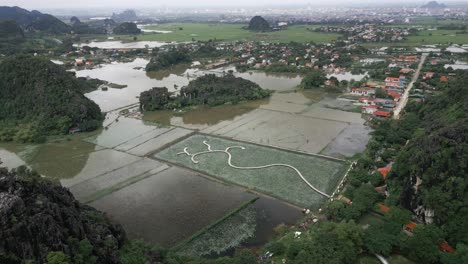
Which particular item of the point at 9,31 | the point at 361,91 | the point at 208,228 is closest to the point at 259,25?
the point at 9,31

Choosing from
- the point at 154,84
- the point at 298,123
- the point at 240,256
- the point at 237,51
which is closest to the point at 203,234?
the point at 240,256

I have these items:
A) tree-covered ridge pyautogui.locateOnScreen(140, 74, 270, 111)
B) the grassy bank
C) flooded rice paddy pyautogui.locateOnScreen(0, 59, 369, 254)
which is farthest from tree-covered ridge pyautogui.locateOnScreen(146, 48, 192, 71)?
the grassy bank

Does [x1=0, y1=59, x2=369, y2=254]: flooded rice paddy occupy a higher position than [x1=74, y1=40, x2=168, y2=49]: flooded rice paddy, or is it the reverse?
[x1=74, y1=40, x2=168, y2=49]: flooded rice paddy

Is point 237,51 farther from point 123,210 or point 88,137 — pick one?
point 123,210

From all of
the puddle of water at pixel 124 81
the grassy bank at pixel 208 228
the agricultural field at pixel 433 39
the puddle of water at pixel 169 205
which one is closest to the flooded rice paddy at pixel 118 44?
the puddle of water at pixel 124 81

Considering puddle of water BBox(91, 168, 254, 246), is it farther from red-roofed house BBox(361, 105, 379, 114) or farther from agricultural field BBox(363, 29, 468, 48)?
agricultural field BBox(363, 29, 468, 48)

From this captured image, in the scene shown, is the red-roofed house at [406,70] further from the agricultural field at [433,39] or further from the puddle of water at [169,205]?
the puddle of water at [169,205]

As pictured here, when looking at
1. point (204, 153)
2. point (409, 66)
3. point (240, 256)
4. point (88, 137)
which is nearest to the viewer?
point (240, 256)
